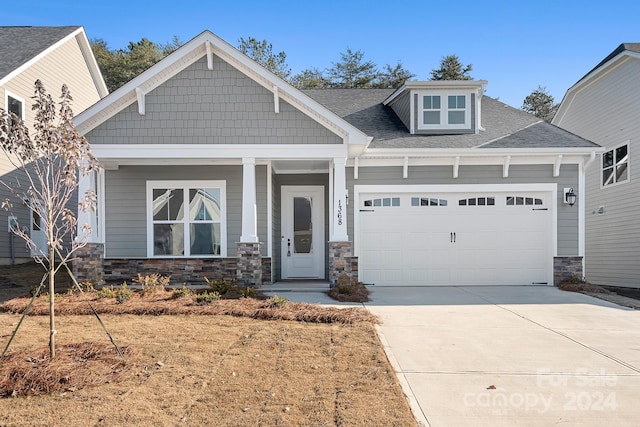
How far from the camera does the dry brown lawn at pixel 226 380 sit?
3549mm

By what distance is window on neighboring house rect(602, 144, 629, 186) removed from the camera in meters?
13.2

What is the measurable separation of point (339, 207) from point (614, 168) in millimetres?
9571

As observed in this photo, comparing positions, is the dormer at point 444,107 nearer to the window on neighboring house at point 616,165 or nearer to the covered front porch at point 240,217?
the covered front porch at point 240,217

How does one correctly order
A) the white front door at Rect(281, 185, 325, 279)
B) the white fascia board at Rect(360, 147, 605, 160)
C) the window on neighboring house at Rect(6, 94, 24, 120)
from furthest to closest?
1. the window on neighboring house at Rect(6, 94, 24, 120)
2. the white front door at Rect(281, 185, 325, 279)
3. the white fascia board at Rect(360, 147, 605, 160)

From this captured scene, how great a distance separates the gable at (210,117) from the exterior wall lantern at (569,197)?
5.79m

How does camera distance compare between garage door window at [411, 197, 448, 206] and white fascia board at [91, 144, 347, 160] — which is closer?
white fascia board at [91, 144, 347, 160]

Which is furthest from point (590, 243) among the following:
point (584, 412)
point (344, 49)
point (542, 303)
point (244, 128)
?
point (344, 49)

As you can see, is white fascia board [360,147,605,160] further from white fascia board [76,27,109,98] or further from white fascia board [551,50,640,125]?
white fascia board [76,27,109,98]

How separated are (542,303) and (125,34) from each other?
105 ft

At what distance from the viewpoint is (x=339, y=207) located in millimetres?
9711

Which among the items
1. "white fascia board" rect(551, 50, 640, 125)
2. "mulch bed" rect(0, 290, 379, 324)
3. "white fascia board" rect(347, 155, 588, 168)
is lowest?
"mulch bed" rect(0, 290, 379, 324)

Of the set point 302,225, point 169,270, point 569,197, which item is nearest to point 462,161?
point 569,197

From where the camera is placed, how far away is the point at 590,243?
14.9m

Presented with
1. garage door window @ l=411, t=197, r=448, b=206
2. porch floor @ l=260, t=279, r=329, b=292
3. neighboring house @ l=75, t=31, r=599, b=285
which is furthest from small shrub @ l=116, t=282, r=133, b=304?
garage door window @ l=411, t=197, r=448, b=206
